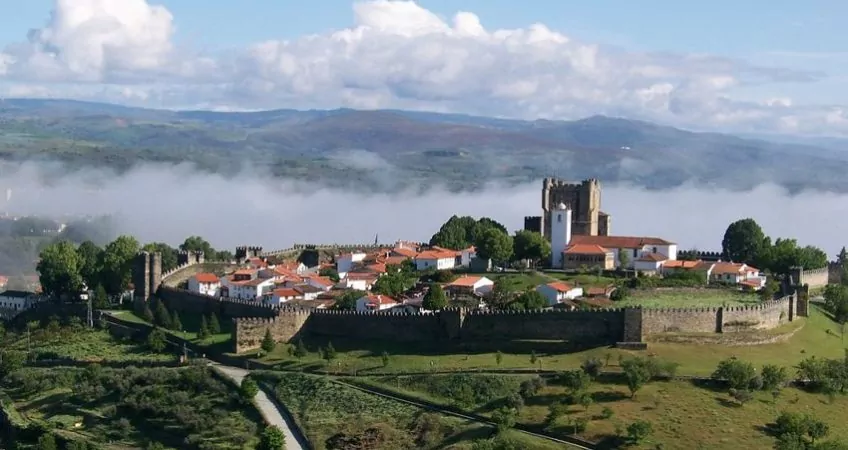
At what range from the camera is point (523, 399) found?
189 feet

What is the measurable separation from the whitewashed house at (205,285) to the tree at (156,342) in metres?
11.3

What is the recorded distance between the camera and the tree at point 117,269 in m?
86.8

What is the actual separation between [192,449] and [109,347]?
18.4 meters

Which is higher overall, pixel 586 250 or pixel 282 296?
pixel 586 250

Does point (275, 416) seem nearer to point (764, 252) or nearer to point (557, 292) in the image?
point (557, 292)

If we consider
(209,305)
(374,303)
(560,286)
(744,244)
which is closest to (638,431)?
(560,286)

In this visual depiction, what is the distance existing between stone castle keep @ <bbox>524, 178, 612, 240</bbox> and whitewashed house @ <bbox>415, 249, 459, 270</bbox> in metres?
8.80

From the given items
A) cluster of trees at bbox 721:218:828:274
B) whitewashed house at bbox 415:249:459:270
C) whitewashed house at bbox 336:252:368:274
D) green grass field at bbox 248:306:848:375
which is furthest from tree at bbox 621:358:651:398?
whitewashed house at bbox 336:252:368:274

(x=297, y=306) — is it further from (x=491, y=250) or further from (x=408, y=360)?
(x=491, y=250)

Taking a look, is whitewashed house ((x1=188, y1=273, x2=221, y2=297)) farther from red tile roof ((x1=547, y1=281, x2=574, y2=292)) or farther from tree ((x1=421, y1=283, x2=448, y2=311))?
red tile roof ((x1=547, y1=281, x2=574, y2=292))

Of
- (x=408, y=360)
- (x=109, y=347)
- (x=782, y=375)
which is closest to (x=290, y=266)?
(x=109, y=347)

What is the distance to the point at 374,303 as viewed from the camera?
2921 inches

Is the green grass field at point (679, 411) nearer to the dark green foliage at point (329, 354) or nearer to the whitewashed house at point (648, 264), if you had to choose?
the dark green foliage at point (329, 354)

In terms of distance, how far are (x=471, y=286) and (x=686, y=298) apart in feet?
40.8
